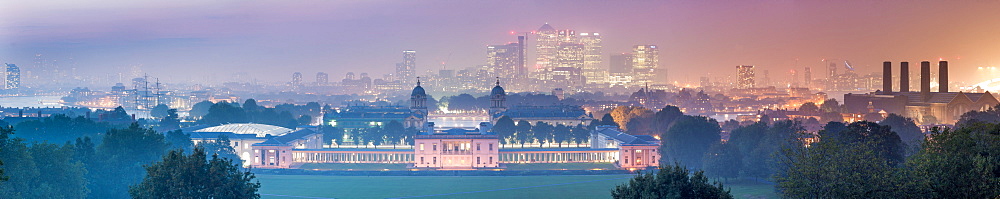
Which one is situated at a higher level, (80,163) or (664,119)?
(664,119)

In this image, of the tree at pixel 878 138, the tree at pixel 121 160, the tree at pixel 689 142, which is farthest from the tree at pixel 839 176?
the tree at pixel 689 142

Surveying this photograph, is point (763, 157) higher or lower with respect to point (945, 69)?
lower

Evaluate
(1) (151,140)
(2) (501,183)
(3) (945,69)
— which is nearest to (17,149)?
(1) (151,140)

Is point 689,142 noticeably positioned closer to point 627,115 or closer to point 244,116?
point 627,115

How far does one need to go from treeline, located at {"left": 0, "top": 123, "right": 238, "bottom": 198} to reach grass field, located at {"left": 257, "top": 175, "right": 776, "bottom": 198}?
7.93 metres

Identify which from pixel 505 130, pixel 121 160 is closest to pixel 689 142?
pixel 505 130

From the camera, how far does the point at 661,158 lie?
78625 mm

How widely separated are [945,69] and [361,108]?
77.4 m

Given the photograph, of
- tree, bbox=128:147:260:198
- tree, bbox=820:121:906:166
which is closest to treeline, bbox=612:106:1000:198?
tree, bbox=820:121:906:166

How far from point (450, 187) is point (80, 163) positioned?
24.4 meters

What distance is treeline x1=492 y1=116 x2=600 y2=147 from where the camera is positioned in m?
95.9

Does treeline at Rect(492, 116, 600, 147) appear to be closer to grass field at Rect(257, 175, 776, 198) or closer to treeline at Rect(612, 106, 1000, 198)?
grass field at Rect(257, 175, 776, 198)

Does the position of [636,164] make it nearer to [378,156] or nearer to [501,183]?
[501,183]

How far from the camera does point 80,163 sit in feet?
162
